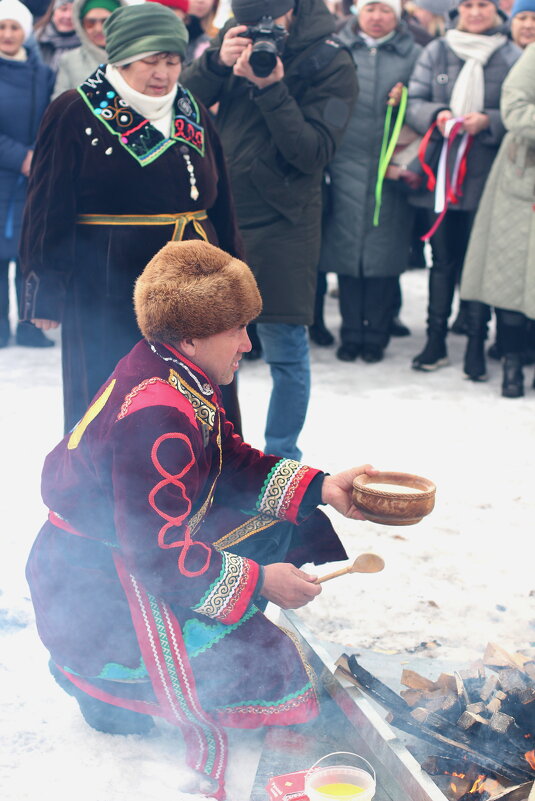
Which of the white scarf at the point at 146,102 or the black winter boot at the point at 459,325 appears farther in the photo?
the black winter boot at the point at 459,325

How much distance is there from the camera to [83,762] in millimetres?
2346

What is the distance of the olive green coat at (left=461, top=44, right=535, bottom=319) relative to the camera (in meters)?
5.12

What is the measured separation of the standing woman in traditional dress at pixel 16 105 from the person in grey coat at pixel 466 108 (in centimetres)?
229

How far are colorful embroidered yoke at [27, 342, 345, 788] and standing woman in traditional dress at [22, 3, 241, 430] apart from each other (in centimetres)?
99

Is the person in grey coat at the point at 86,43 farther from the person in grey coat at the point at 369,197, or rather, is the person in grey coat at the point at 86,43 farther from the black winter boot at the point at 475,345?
the black winter boot at the point at 475,345

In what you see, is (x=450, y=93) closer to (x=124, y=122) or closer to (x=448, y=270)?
(x=448, y=270)

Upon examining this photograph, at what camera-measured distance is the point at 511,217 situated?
210 inches

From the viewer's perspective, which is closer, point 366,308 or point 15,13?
point 15,13

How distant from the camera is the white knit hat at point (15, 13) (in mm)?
5797

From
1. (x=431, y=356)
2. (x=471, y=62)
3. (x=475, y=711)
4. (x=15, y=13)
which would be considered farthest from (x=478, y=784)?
(x=15, y=13)

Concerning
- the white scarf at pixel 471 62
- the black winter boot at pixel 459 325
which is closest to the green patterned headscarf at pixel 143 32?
the white scarf at pixel 471 62

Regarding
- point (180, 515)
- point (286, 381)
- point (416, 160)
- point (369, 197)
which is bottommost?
point (286, 381)

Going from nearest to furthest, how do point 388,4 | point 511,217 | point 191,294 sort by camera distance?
point 191,294 → point 511,217 → point 388,4

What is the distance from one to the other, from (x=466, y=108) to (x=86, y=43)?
2.22 meters
